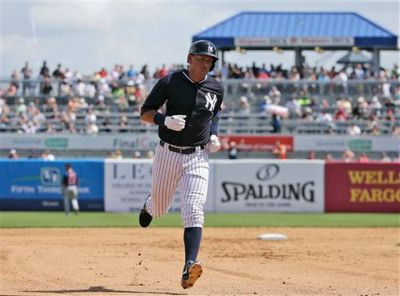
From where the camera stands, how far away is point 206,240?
17.1m

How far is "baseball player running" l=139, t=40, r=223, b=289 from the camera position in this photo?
9.12m

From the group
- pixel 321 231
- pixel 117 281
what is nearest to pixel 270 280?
pixel 117 281

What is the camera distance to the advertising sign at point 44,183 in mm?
27094

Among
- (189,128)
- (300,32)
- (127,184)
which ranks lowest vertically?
(127,184)

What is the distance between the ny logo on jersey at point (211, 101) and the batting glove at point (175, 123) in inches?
16.8

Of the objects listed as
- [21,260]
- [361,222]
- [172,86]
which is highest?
[172,86]

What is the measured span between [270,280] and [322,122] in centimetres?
2417

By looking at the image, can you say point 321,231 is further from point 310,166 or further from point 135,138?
point 135,138

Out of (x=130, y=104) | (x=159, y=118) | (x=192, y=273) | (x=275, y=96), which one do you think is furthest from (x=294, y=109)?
(x=192, y=273)

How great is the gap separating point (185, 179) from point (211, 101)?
2.72ft

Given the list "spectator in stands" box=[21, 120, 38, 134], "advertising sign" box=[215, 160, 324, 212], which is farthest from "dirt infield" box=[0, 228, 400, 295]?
"spectator in stands" box=[21, 120, 38, 134]

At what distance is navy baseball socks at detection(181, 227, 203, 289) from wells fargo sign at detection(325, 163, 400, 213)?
59.2ft

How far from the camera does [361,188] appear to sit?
2698 centimetres

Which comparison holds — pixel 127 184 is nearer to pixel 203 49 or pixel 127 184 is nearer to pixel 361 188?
pixel 361 188
